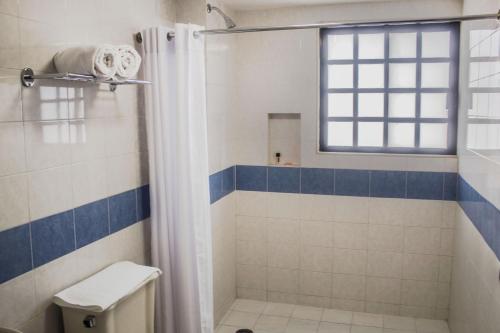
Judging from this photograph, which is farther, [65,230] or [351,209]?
[351,209]

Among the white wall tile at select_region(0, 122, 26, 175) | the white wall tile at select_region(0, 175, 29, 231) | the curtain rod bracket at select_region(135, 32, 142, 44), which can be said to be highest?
the curtain rod bracket at select_region(135, 32, 142, 44)

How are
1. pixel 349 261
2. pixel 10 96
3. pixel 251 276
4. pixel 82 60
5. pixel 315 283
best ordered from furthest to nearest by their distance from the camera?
1. pixel 251 276
2. pixel 315 283
3. pixel 349 261
4. pixel 82 60
5. pixel 10 96

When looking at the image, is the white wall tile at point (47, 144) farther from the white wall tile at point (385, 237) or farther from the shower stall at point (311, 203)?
the white wall tile at point (385, 237)

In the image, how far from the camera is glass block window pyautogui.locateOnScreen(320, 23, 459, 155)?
3.48 metres

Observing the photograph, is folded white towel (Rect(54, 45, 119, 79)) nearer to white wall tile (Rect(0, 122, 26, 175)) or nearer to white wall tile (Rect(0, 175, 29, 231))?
white wall tile (Rect(0, 122, 26, 175))

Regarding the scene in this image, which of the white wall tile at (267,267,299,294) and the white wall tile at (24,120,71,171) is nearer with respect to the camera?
the white wall tile at (24,120,71,171)

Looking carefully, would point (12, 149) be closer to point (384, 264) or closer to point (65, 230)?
point (65, 230)

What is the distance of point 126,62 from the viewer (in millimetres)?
2105

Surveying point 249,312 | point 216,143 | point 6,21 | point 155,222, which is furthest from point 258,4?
point 249,312

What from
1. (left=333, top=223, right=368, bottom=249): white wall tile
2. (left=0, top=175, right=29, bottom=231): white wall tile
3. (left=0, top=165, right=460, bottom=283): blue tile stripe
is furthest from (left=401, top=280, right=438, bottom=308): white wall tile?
(left=0, top=175, right=29, bottom=231): white wall tile

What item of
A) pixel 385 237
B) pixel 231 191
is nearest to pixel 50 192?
pixel 231 191

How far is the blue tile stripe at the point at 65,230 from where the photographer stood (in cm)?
173

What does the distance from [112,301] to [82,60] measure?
1.02m

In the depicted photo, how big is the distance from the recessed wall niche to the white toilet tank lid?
71.6 inches
